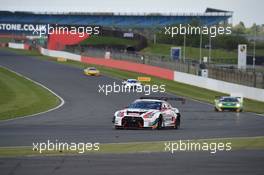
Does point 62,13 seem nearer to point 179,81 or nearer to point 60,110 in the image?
point 179,81

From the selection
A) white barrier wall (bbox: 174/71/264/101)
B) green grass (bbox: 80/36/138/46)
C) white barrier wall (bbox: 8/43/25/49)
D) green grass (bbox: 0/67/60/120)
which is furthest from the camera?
white barrier wall (bbox: 8/43/25/49)

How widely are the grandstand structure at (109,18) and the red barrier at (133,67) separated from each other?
1267 centimetres

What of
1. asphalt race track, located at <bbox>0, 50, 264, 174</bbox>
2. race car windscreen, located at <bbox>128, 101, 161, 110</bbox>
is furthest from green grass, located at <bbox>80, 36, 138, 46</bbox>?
race car windscreen, located at <bbox>128, 101, 161, 110</bbox>

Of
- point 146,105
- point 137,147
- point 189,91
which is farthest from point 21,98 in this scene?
point 137,147

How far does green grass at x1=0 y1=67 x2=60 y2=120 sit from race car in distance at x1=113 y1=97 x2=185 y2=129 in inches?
326

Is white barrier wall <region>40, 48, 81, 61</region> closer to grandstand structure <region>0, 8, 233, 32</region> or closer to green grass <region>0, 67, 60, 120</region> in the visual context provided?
grandstand structure <region>0, 8, 233, 32</region>

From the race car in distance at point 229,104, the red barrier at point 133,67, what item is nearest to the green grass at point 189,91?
the red barrier at point 133,67

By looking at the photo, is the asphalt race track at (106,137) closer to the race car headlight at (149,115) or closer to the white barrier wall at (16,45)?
the race car headlight at (149,115)

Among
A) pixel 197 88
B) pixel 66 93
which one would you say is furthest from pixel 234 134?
pixel 197 88

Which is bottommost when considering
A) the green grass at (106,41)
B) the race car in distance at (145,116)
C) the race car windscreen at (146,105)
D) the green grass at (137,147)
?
the green grass at (106,41)

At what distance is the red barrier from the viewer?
7869 centimetres

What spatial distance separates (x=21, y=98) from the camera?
50.0 m

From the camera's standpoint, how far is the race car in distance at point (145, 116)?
26688mm

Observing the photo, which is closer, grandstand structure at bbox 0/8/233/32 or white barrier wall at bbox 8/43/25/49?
grandstand structure at bbox 0/8/233/32
